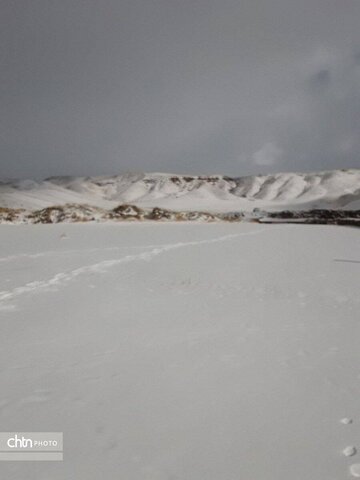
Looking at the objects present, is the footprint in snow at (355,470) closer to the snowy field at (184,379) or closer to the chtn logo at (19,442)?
the snowy field at (184,379)

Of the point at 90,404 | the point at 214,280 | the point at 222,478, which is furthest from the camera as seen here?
the point at 214,280

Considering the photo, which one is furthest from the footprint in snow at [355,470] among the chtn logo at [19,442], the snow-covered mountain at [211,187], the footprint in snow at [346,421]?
the snow-covered mountain at [211,187]

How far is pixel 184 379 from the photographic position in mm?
3102

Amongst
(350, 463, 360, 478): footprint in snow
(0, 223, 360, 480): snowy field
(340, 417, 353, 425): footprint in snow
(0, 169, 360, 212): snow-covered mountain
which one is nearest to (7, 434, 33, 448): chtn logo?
(0, 223, 360, 480): snowy field

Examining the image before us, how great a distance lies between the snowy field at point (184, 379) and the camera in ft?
6.95

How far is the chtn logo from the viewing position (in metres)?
2.25

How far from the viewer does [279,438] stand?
2303mm

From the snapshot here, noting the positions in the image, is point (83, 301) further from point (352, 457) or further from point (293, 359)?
point (352, 457)

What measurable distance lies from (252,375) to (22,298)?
4.23 m

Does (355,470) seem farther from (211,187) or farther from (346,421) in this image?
(211,187)

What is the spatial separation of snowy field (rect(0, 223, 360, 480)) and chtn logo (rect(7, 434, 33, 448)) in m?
0.09

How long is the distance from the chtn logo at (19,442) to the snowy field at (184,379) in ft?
0.29

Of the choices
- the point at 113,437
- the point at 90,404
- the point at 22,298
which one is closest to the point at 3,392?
the point at 90,404

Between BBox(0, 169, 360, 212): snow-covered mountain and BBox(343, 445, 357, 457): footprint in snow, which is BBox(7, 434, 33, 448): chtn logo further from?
BBox(0, 169, 360, 212): snow-covered mountain
